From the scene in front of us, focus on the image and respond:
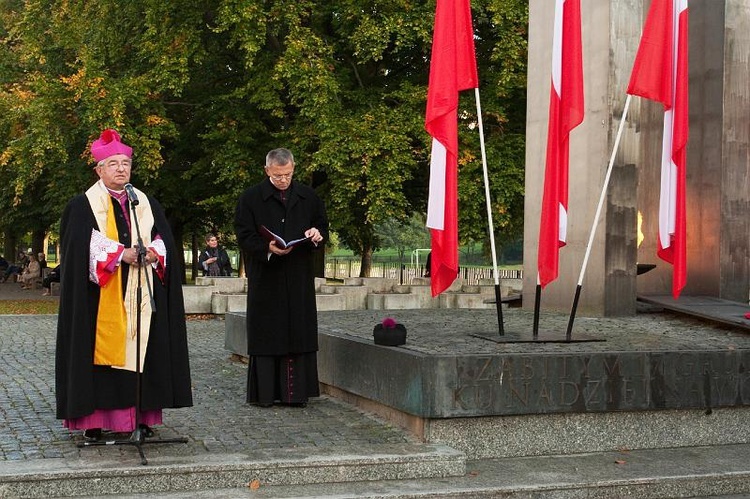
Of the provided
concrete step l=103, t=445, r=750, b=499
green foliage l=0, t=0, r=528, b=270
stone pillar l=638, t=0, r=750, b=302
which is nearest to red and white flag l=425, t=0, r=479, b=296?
concrete step l=103, t=445, r=750, b=499

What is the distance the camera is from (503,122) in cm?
2595

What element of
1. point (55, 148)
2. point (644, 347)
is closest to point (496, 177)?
point (55, 148)

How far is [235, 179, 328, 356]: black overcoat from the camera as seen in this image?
30.6 ft

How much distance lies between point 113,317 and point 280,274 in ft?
6.40

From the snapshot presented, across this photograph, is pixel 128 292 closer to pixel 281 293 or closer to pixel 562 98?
pixel 281 293

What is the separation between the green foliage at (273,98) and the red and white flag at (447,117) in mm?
14607

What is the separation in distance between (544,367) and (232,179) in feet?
58.6

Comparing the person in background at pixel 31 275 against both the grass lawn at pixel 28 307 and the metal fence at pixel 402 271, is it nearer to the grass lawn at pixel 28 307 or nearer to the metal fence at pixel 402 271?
the grass lawn at pixel 28 307

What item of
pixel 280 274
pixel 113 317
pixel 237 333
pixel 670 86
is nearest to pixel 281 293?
pixel 280 274

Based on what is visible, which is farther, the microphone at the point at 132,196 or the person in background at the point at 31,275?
the person in background at the point at 31,275

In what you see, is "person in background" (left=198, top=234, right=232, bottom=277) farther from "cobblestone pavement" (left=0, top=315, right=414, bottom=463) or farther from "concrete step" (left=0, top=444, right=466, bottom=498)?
"concrete step" (left=0, top=444, right=466, bottom=498)

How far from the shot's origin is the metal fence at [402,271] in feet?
120

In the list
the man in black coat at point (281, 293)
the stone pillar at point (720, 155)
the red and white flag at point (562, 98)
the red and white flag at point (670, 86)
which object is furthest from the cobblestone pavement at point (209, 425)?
the stone pillar at point (720, 155)

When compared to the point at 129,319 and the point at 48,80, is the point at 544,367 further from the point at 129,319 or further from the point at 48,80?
the point at 48,80
